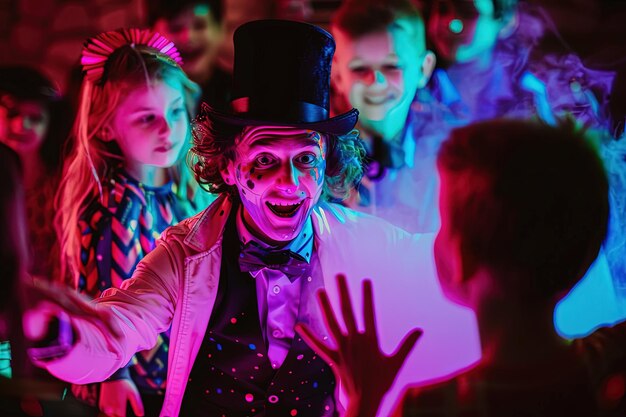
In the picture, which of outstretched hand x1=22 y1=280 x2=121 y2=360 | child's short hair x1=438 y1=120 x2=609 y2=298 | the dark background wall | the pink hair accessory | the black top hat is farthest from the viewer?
the dark background wall

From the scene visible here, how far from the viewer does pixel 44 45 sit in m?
2.62

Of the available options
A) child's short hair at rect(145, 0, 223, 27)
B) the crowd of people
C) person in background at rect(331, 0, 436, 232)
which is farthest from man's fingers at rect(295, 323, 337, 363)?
child's short hair at rect(145, 0, 223, 27)

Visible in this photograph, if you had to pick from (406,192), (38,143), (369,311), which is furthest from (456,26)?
(38,143)

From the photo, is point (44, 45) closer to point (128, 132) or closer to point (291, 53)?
point (128, 132)

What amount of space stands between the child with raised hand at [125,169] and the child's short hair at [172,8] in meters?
0.13

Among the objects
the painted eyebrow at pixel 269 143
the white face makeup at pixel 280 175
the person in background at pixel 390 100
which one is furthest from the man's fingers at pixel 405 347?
the person in background at pixel 390 100

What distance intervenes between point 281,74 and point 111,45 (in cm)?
104

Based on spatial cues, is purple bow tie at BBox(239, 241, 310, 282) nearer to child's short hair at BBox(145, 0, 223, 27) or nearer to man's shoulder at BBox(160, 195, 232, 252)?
man's shoulder at BBox(160, 195, 232, 252)

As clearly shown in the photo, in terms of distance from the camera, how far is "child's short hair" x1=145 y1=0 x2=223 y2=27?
2549mm

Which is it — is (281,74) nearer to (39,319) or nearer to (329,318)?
(329,318)

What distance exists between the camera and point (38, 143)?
101 inches

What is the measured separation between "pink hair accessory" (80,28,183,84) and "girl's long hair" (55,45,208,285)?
0.07ft

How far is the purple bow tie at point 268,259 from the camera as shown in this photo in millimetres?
1862

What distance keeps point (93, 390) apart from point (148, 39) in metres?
1.47
